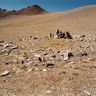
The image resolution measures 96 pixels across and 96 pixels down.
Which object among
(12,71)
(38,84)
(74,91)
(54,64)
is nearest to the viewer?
(74,91)

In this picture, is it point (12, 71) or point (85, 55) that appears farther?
point (85, 55)

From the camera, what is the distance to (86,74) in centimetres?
1334

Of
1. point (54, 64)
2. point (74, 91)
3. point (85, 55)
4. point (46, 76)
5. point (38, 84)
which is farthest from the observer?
point (85, 55)

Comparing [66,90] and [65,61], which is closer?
[66,90]

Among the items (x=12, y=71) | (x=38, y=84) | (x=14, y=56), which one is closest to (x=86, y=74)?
(x=38, y=84)

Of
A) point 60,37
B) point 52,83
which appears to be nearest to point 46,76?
point 52,83

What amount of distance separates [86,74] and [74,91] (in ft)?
7.56

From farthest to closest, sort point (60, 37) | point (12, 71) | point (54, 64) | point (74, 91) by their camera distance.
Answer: point (60, 37)
point (54, 64)
point (12, 71)
point (74, 91)

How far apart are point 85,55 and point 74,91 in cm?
586

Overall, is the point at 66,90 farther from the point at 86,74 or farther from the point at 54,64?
the point at 54,64

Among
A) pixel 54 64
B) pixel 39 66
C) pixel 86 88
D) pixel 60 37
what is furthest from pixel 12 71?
pixel 60 37

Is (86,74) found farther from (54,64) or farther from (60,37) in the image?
(60,37)

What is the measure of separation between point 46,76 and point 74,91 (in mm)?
2213

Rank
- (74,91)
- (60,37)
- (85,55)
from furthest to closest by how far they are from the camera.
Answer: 1. (60,37)
2. (85,55)
3. (74,91)
